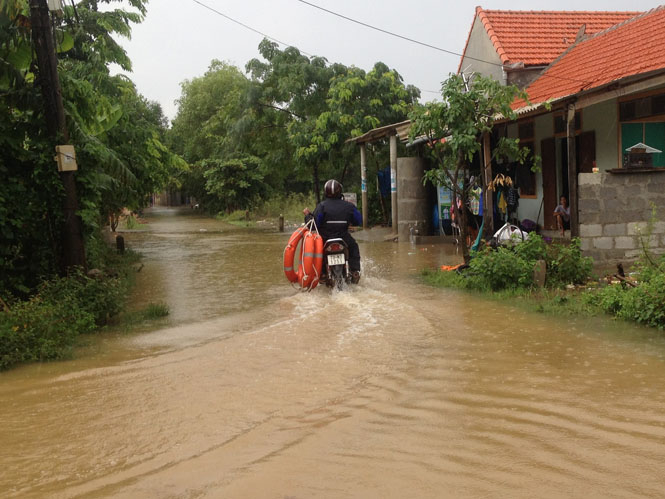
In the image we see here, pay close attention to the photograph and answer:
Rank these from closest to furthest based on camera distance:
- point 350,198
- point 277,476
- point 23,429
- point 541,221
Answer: point 277,476 < point 23,429 < point 541,221 < point 350,198

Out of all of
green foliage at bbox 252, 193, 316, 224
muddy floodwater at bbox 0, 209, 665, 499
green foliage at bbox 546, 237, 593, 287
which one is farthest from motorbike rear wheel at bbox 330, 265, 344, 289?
green foliage at bbox 252, 193, 316, 224

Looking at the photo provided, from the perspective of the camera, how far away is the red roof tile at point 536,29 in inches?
737

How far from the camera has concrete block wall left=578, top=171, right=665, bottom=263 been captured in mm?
10461

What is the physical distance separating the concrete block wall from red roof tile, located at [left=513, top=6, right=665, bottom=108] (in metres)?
2.92

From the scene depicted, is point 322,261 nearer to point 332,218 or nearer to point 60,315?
point 332,218

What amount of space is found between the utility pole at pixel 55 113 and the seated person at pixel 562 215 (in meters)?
9.52

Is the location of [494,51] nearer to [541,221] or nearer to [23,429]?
[541,221]

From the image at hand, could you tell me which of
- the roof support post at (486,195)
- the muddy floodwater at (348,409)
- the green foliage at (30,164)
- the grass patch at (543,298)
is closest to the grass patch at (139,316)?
the muddy floodwater at (348,409)

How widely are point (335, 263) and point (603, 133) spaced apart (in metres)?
6.56

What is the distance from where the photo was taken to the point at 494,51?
1944cm

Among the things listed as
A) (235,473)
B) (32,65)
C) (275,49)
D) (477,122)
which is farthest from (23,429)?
(275,49)

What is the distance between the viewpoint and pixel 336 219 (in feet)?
33.9

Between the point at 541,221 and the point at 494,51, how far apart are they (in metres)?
6.14

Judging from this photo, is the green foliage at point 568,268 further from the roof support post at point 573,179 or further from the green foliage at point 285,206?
the green foliage at point 285,206
